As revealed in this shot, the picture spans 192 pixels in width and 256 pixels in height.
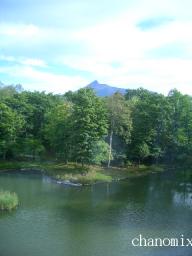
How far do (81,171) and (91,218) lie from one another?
65.5 ft

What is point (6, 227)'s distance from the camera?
31641 millimetres

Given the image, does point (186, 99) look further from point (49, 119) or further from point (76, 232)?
point (76, 232)

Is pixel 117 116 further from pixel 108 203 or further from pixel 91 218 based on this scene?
pixel 91 218

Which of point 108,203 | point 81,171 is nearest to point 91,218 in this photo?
point 108,203

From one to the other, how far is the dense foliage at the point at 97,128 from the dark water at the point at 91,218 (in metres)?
8.65

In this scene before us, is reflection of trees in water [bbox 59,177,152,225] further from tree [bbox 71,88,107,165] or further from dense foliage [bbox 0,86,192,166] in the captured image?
dense foliage [bbox 0,86,192,166]

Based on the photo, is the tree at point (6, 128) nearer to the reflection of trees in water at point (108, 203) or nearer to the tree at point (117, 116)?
the tree at point (117, 116)

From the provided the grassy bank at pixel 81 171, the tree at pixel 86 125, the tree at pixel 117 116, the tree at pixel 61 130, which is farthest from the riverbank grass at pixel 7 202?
the tree at pixel 117 116

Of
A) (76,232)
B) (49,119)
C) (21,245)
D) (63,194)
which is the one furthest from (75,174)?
(21,245)

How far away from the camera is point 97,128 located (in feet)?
186

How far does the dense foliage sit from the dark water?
8.65 m

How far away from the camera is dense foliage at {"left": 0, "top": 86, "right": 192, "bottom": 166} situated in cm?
5597

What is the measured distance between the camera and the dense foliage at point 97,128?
184 ft

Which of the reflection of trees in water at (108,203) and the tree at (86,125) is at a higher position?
the tree at (86,125)
